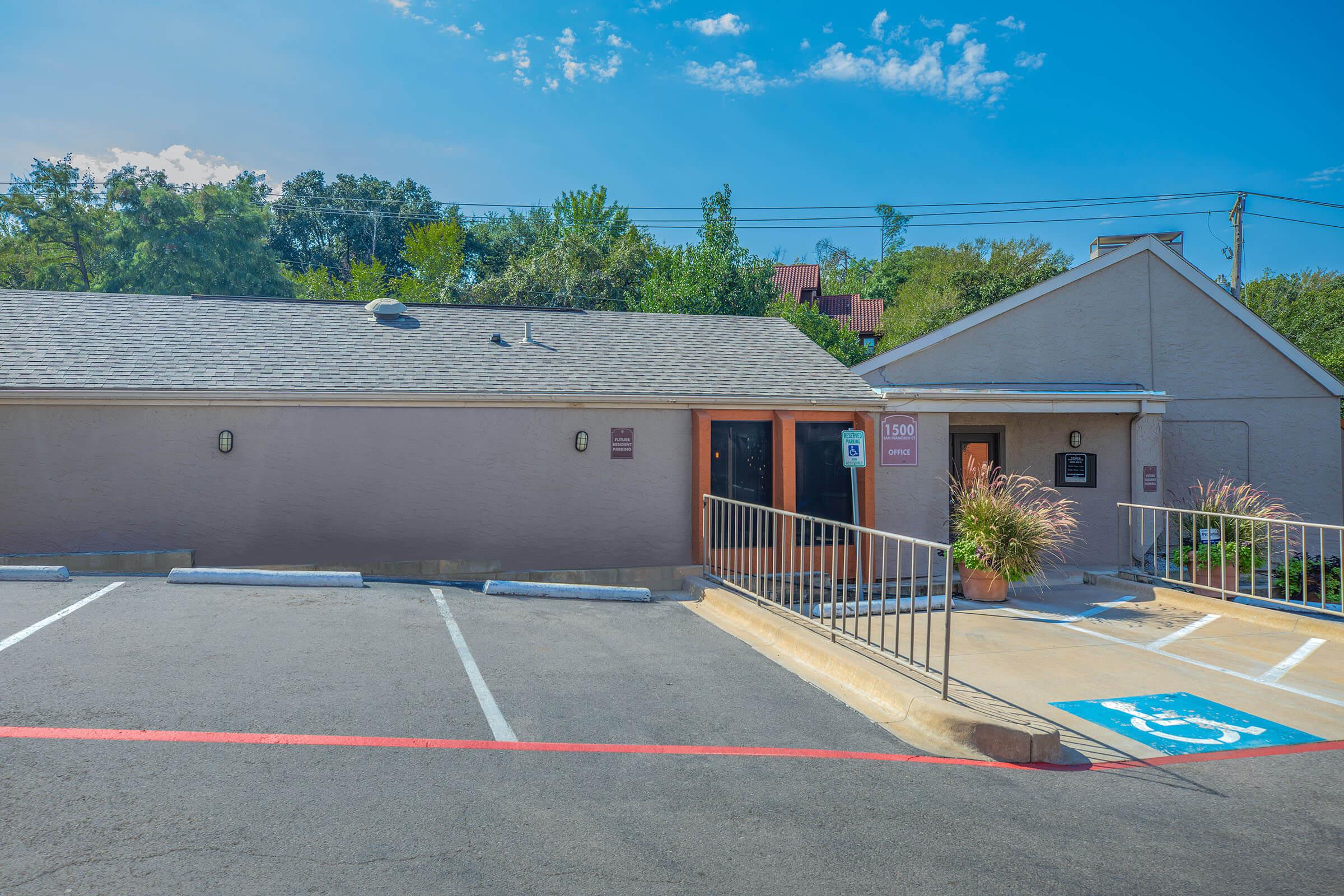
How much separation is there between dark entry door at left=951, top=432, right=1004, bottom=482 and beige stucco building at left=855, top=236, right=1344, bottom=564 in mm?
21

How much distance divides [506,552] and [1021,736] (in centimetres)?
739

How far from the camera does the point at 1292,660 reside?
7.36 m

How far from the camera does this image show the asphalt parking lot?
3428 mm

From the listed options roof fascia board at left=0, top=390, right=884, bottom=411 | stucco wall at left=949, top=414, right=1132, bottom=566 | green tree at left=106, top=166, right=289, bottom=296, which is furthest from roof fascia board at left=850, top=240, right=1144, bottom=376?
green tree at left=106, top=166, right=289, bottom=296

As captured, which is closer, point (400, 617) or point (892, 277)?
point (400, 617)

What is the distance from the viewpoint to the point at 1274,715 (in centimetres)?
588

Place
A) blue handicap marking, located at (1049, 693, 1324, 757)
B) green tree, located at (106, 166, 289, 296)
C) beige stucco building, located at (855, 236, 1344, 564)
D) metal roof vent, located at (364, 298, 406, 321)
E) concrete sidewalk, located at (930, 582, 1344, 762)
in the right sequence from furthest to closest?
green tree, located at (106, 166, 289, 296) → beige stucco building, located at (855, 236, 1344, 564) → metal roof vent, located at (364, 298, 406, 321) → concrete sidewalk, located at (930, 582, 1344, 762) → blue handicap marking, located at (1049, 693, 1324, 757)

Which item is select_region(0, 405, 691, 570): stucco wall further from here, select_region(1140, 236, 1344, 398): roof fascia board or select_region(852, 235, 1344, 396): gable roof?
select_region(1140, 236, 1344, 398): roof fascia board

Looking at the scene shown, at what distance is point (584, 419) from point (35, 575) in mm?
6134

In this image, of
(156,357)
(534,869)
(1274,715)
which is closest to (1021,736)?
(1274,715)

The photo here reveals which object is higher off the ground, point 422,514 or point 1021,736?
point 422,514

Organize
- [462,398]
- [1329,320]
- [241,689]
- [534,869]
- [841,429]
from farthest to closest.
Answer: [1329,320] < [841,429] < [462,398] < [241,689] < [534,869]

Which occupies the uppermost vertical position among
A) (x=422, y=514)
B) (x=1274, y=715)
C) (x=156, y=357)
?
(x=156, y=357)

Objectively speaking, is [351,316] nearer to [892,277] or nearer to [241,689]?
[241,689]
